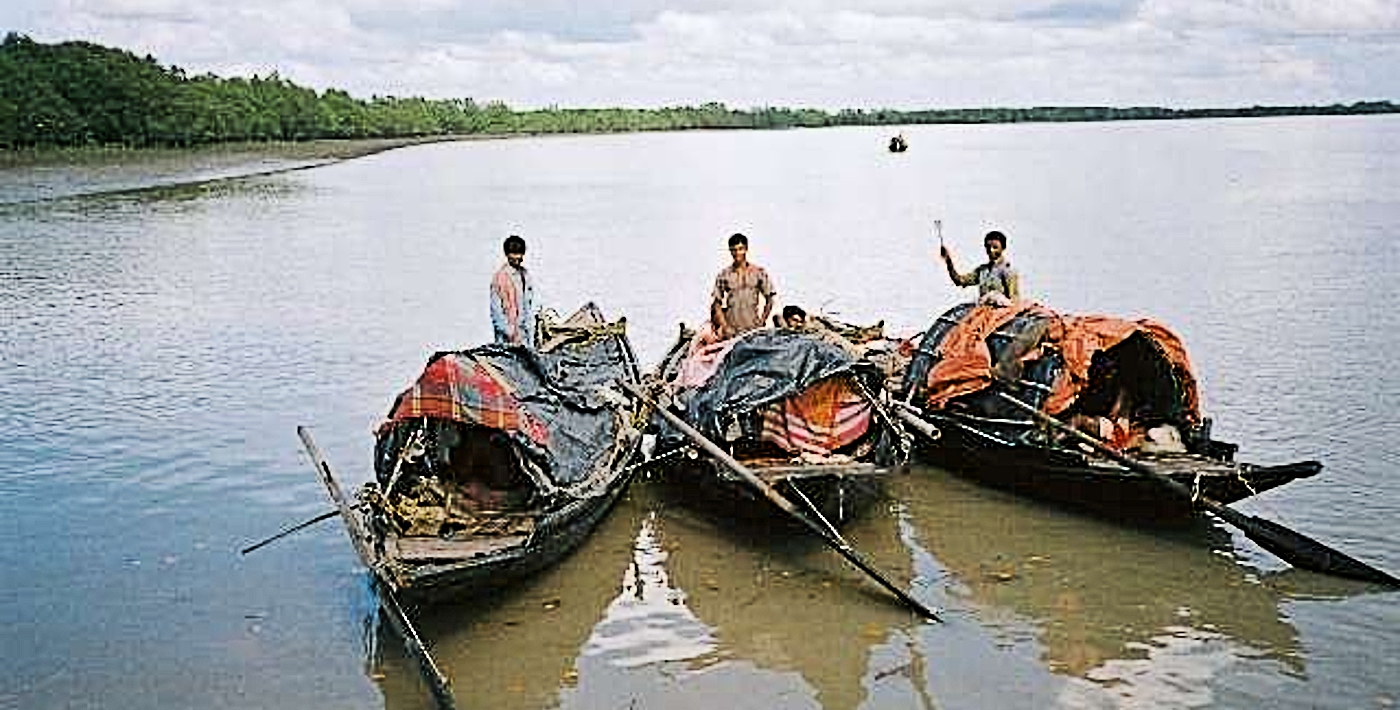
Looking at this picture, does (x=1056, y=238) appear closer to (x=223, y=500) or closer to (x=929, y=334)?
(x=929, y=334)

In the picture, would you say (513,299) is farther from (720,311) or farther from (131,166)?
(131,166)

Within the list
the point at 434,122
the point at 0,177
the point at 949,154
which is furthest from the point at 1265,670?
the point at 434,122

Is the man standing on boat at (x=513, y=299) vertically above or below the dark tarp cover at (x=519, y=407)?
above

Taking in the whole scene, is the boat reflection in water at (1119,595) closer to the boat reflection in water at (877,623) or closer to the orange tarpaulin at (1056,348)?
the boat reflection in water at (877,623)

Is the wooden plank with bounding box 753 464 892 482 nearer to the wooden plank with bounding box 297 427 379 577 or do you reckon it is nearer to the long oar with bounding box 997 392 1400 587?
the long oar with bounding box 997 392 1400 587

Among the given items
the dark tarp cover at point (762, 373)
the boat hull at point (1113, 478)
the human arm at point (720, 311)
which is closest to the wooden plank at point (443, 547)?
the dark tarp cover at point (762, 373)

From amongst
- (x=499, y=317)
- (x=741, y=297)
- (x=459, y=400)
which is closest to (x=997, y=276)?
(x=741, y=297)

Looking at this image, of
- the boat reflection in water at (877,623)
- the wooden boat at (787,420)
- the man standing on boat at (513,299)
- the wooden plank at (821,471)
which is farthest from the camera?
the man standing on boat at (513,299)

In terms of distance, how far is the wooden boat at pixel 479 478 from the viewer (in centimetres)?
748

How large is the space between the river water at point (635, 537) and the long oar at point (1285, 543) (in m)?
0.12

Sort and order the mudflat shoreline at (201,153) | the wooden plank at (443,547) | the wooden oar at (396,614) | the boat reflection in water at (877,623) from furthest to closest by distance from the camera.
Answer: the mudflat shoreline at (201,153), the wooden plank at (443,547), the boat reflection in water at (877,623), the wooden oar at (396,614)

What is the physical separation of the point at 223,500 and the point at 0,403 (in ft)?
13.3

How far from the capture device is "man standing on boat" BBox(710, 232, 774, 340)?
37.0ft

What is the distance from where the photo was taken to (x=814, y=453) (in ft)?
31.2
